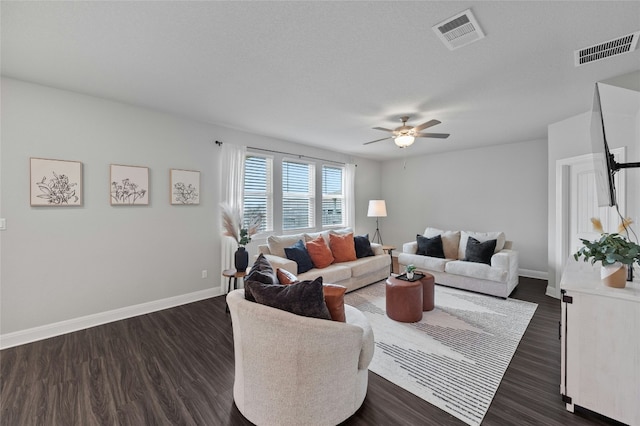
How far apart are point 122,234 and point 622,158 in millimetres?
5774

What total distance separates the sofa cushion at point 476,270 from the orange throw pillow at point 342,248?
155cm

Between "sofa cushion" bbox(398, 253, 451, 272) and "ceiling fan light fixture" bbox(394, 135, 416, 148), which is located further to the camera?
"sofa cushion" bbox(398, 253, 451, 272)

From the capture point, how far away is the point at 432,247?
4699 mm

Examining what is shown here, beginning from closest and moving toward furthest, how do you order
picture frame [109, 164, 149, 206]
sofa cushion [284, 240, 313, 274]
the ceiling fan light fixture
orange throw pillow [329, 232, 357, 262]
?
picture frame [109, 164, 149, 206] < the ceiling fan light fixture < sofa cushion [284, 240, 313, 274] < orange throw pillow [329, 232, 357, 262]

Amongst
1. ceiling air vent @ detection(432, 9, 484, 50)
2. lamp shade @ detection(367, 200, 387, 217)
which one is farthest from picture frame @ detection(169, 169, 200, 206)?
lamp shade @ detection(367, 200, 387, 217)

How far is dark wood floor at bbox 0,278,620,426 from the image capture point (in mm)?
1724

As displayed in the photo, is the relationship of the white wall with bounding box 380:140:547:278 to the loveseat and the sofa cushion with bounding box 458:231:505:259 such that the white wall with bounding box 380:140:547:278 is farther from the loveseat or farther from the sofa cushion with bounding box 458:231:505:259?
the loveseat

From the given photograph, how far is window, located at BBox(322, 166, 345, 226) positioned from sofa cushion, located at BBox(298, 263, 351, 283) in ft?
6.51

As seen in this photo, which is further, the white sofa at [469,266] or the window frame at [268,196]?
the window frame at [268,196]

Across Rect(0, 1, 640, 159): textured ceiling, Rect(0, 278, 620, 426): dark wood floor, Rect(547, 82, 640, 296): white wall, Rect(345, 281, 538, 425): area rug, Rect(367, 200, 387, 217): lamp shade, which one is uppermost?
Rect(0, 1, 640, 159): textured ceiling

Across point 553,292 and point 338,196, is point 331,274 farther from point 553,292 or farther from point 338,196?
point 553,292

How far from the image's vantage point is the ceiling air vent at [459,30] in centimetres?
177

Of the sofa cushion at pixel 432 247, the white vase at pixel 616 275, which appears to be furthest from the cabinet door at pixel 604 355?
the sofa cushion at pixel 432 247

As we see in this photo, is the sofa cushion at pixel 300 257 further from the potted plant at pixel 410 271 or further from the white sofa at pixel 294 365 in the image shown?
the white sofa at pixel 294 365
